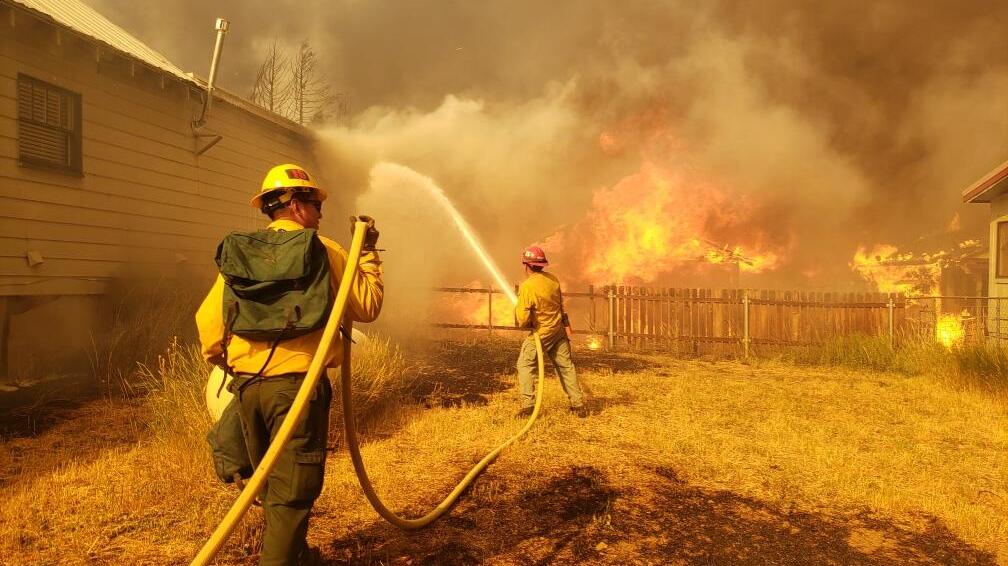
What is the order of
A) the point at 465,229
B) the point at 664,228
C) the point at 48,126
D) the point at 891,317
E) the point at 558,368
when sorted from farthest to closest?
the point at 465,229 → the point at 664,228 → the point at 891,317 → the point at 48,126 → the point at 558,368

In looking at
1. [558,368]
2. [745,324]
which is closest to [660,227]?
[745,324]

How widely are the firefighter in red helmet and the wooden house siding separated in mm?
7019

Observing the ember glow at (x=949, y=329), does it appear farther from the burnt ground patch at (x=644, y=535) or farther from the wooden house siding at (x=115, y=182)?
the wooden house siding at (x=115, y=182)

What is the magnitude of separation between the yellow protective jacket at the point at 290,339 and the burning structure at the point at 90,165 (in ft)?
23.9

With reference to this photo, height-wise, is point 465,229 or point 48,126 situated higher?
point 48,126

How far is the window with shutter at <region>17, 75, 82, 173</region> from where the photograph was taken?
7836mm

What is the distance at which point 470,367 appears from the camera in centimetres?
1007

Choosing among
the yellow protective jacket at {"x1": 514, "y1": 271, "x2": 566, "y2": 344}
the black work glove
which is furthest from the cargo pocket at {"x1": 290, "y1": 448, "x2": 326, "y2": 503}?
the yellow protective jacket at {"x1": 514, "y1": 271, "x2": 566, "y2": 344}

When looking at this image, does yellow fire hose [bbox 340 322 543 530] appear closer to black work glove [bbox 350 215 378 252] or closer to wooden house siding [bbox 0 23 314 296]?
black work glove [bbox 350 215 378 252]

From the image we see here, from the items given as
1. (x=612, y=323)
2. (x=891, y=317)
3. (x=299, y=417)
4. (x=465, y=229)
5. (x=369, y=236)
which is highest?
(x=465, y=229)

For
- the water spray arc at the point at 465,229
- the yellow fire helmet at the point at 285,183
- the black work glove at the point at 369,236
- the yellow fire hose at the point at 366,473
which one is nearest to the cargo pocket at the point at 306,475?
the yellow fire hose at the point at 366,473

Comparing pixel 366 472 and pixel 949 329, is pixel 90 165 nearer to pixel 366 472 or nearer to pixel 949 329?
pixel 366 472

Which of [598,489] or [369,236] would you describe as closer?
[369,236]

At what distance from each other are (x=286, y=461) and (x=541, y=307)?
4.48m
